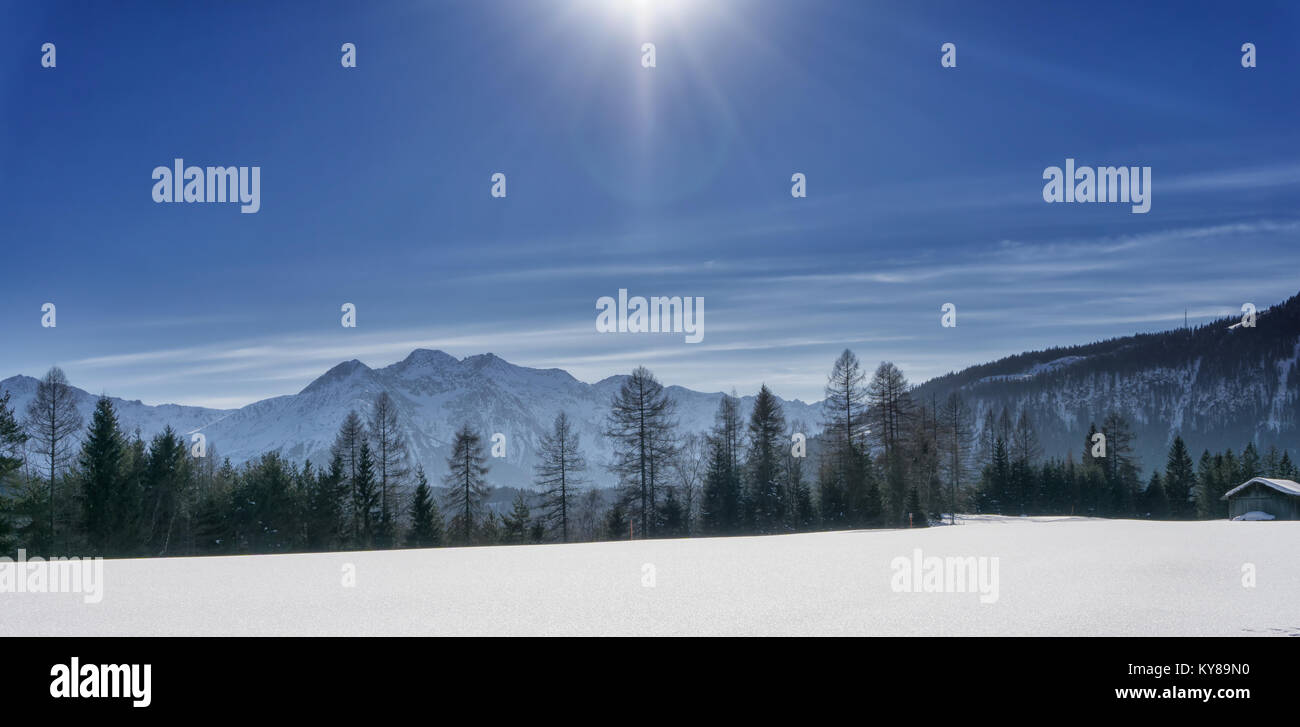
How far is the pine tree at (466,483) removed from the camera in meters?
46.8

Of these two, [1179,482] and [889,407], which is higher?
[889,407]

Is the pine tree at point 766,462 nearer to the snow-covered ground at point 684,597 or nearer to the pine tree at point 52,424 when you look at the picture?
the snow-covered ground at point 684,597

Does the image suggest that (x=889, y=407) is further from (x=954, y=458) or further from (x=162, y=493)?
(x=162, y=493)

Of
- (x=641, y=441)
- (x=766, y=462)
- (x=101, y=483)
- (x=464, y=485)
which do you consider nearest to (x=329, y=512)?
(x=464, y=485)

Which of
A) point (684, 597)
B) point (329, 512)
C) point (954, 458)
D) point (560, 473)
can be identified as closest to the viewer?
point (684, 597)

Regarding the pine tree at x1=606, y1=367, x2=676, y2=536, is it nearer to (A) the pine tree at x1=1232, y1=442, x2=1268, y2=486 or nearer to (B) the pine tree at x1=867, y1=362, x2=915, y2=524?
(B) the pine tree at x1=867, y1=362, x2=915, y2=524

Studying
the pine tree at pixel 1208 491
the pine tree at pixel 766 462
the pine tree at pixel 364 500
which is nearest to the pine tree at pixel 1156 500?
the pine tree at pixel 1208 491

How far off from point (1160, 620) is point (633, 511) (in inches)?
1562

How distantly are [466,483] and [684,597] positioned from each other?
40164 millimetres

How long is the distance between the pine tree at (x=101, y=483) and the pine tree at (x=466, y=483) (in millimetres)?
16480

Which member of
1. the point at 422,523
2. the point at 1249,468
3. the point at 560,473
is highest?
the point at 560,473

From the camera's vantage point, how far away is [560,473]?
4875 centimetres

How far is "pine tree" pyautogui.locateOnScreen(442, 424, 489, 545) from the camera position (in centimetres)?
4675
